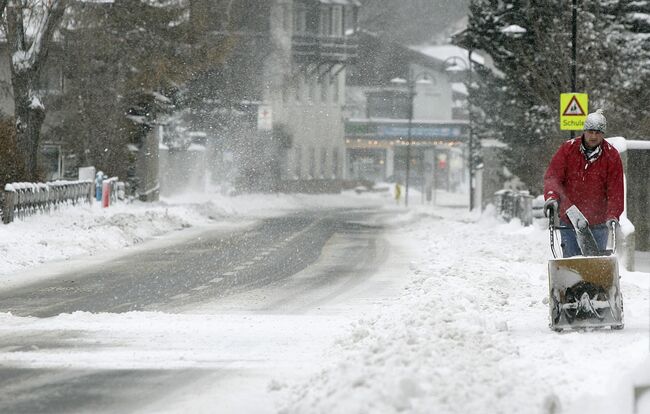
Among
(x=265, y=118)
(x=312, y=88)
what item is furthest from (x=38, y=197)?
(x=312, y=88)

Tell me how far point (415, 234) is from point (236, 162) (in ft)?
161

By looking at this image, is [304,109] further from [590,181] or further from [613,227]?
[613,227]

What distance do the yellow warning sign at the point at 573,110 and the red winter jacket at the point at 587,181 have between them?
14.8 m

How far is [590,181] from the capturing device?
1065 cm

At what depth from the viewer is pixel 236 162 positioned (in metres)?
80.1

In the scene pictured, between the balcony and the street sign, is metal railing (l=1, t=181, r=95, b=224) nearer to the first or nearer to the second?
the street sign

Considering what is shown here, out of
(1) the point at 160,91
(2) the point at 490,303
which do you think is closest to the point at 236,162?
(1) the point at 160,91

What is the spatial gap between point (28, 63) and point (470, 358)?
25.0 m

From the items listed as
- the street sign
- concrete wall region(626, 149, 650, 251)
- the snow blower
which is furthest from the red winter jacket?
the street sign

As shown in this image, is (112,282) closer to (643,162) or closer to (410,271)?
(410,271)

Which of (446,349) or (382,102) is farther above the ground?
(382,102)

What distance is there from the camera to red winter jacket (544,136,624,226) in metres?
10.6

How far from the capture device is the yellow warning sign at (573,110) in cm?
2523

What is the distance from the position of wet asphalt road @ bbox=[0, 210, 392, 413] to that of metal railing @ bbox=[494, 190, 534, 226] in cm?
375
